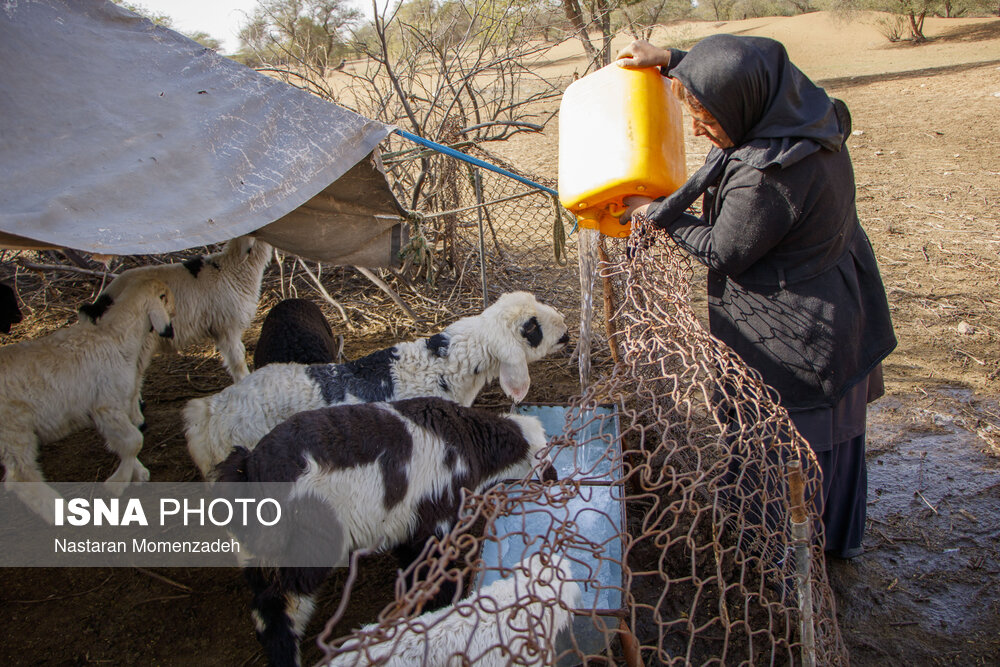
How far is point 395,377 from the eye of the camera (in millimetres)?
3996

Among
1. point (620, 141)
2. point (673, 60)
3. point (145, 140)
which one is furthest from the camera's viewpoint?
point (145, 140)

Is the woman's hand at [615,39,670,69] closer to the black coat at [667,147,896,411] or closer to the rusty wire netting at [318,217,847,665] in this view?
the black coat at [667,147,896,411]

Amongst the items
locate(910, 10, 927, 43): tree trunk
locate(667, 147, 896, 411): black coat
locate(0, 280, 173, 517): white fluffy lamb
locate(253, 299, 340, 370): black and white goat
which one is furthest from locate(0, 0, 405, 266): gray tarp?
locate(910, 10, 927, 43): tree trunk

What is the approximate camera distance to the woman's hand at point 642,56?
2822mm

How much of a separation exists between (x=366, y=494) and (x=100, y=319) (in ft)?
8.49

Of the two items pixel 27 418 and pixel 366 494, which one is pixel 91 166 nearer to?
pixel 27 418

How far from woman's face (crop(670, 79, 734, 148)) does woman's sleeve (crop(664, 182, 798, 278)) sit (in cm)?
22

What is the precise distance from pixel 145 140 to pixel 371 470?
2164 mm

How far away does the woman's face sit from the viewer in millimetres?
2496

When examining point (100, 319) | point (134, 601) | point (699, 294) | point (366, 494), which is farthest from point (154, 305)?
point (699, 294)

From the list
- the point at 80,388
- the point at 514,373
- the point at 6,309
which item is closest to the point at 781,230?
the point at 514,373

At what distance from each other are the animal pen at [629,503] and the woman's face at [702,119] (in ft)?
1.49

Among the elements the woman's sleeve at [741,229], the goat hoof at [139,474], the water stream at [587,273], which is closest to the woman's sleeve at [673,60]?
the woman's sleeve at [741,229]

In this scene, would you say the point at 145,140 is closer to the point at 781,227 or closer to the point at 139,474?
the point at 139,474
